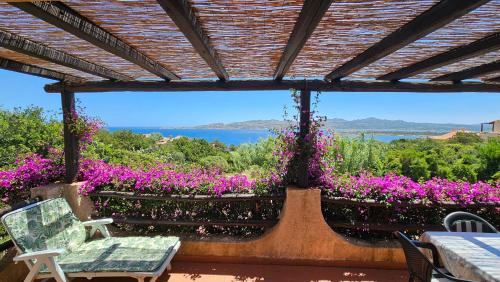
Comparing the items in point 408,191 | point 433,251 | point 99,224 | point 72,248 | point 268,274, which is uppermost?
point 408,191

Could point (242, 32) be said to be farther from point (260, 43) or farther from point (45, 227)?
point (45, 227)

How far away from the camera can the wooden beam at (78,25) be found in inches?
62.6

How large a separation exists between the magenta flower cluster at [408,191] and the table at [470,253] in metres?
0.86

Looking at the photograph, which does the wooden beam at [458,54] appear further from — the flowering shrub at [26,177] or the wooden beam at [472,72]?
the flowering shrub at [26,177]

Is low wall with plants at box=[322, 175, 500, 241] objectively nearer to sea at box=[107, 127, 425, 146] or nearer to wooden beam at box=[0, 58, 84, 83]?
sea at box=[107, 127, 425, 146]

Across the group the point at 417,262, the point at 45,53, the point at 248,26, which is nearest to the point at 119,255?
the point at 45,53

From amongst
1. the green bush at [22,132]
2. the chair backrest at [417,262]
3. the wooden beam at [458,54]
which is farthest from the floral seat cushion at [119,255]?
the green bush at [22,132]

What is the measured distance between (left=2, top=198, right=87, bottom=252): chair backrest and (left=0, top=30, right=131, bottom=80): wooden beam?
1488 millimetres

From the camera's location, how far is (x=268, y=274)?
3365 millimetres

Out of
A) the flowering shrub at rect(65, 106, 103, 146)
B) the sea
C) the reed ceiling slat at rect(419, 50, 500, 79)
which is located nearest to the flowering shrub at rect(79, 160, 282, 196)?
the flowering shrub at rect(65, 106, 103, 146)

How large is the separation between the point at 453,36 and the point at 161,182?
10.8 ft

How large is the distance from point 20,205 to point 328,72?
3545 mm

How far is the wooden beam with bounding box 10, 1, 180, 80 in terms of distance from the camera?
1.59m

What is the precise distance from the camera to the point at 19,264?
10.4 feet
